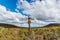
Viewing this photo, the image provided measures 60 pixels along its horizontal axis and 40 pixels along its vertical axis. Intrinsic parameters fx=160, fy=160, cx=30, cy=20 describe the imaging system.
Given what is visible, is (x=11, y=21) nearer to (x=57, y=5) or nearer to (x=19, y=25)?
(x=19, y=25)

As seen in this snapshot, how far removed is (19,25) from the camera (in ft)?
10.1

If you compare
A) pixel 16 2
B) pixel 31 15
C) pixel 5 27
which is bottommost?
pixel 5 27

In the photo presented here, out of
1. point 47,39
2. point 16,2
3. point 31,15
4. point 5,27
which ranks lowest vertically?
point 47,39

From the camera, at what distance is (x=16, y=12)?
121 inches

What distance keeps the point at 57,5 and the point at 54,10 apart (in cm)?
11

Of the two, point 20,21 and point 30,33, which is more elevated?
point 20,21

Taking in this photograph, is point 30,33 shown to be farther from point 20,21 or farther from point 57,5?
point 57,5

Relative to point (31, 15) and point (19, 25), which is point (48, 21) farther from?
point (19, 25)

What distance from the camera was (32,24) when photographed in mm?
3082

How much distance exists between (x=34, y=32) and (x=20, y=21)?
343mm

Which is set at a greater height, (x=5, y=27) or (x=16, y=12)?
(x=16, y=12)

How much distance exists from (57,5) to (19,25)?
0.82 m

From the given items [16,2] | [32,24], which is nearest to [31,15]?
[32,24]

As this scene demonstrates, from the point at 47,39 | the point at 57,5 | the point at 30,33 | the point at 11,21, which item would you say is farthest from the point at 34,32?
the point at 57,5
